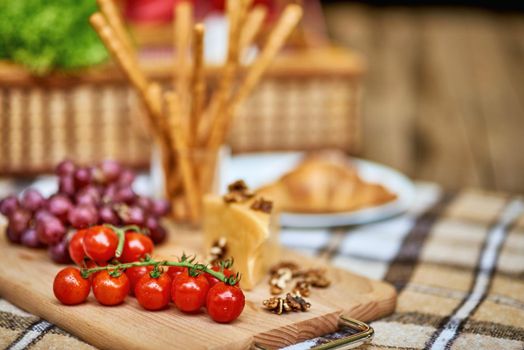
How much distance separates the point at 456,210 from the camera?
1664 mm

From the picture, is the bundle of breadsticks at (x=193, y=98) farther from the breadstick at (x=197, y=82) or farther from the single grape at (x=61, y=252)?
the single grape at (x=61, y=252)

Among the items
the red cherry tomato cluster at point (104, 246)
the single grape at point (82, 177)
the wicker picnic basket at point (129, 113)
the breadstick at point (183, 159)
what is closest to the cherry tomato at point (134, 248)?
the red cherry tomato cluster at point (104, 246)

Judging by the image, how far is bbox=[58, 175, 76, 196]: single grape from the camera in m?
1.28

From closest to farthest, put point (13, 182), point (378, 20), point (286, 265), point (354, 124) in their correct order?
point (286, 265) → point (13, 182) → point (354, 124) → point (378, 20)

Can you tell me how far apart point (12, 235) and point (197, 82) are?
39 centimetres

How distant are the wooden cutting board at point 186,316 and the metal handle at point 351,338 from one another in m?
0.02

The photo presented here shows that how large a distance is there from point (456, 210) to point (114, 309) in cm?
86

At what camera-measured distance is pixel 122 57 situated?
4.39 ft

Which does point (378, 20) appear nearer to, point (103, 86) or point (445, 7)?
point (445, 7)

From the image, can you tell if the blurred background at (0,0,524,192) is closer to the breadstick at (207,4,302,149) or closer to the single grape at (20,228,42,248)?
the breadstick at (207,4,302,149)


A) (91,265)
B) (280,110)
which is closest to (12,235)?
(91,265)

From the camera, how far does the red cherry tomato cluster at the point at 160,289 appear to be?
0.98 m

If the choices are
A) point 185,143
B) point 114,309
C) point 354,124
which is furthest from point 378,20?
point 114,309

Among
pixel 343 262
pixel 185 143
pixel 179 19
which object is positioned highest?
pixel 179 19
